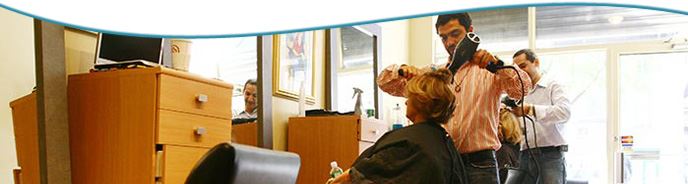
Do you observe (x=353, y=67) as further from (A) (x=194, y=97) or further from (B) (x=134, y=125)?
(B) (x=134, y=125)

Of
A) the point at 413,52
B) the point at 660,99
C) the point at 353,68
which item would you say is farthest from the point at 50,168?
the point at 660,99

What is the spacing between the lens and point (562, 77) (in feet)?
20.3

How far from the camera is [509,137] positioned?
325cm

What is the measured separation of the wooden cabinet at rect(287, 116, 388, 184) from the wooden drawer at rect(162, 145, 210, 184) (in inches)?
54.0

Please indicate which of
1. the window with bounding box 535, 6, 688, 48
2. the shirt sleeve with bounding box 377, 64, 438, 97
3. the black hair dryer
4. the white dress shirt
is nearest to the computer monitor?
the shirt sleeve with bounding box 377, 64, 438, 97

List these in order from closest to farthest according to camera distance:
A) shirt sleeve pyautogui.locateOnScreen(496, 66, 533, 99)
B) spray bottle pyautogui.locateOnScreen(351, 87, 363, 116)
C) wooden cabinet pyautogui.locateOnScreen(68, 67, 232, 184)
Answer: shirt sleeve pyautogui.locateOnScreen(496, 66, 533, 99) < wooden cabinet pyautogui.locateOnScreen(68, 67, 232, 184) < spray bottle pyautogui.locateOnScreen(351, 87, 363, 116)

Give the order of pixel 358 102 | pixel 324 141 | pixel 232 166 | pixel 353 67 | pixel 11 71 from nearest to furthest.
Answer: pixel 232 166 → pixel 11 71 → pixel 324 141 → pixel 358 102 → pixel 353 67

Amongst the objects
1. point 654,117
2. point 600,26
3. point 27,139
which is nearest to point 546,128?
point 27,139

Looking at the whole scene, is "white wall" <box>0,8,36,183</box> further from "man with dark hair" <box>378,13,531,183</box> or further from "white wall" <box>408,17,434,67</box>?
"white wall" <box>408,17,434,67</box>

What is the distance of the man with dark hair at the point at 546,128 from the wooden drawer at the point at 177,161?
5.13 ft

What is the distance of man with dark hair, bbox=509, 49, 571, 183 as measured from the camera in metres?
3.44

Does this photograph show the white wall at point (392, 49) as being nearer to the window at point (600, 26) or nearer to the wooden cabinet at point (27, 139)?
the window at point (600, 26)

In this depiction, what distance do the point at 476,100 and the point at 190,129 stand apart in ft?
3.77

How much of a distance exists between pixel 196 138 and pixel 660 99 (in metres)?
4.58
